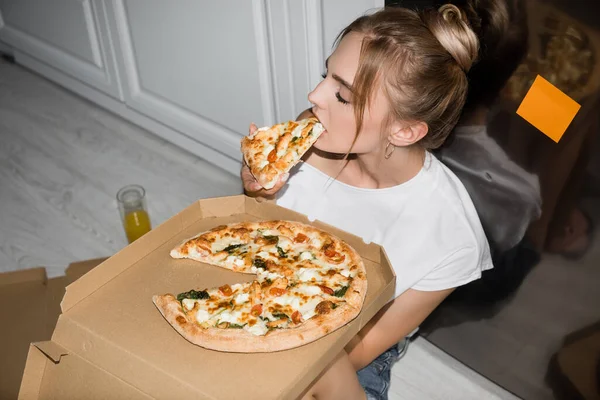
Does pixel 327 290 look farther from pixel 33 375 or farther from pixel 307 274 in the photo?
pixel 33 375

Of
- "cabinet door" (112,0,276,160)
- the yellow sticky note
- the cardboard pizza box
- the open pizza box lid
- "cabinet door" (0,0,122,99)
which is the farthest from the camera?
"cabinet door" (0,0,122,99)

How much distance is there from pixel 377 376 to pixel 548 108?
777mm

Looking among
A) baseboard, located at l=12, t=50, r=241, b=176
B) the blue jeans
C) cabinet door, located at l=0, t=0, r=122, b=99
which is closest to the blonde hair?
the blue jeans

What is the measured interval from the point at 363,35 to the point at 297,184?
1.54 ft

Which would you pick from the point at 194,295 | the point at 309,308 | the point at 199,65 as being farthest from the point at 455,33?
the point at 199,65

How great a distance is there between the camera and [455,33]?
1362 millimetres

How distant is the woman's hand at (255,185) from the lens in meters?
1.48

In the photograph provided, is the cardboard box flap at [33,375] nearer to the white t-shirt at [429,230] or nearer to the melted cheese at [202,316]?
the melted cheese at [202,316]

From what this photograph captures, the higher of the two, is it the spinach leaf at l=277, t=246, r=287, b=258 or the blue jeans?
the spinach leaf at l=277, t=246, r=287, b=258

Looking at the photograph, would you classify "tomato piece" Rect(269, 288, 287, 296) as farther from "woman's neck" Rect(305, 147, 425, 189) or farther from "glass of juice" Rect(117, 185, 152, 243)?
"glass of juice" Rect(117, 185, 152, 243)

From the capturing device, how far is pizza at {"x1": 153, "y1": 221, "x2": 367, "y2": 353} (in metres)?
1.18

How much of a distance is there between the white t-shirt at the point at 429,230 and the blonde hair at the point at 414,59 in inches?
9.2

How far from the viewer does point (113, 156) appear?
283 cm

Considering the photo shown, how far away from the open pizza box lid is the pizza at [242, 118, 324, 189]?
0.18m
